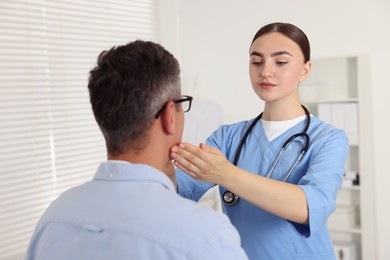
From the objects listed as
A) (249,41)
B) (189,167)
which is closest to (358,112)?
(249,41)

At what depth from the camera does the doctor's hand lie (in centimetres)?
109

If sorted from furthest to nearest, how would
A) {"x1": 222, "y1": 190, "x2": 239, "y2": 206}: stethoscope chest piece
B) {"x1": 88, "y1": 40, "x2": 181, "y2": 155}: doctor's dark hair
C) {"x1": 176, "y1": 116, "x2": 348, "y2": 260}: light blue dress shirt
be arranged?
{"x1": 222, "y1": 190, "x2": 239, "y2": 206}: stethoscope chest piece → {"x1": 176, "y1": 116, "x2": 348, "y2": 260}: light blue dress shirt → {"x1": 88, "y1": 40, "x2": 181, "y2": 155}: doctor's dark hair

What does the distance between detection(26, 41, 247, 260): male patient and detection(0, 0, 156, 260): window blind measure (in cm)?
187

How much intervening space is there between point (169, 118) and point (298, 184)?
0.55m

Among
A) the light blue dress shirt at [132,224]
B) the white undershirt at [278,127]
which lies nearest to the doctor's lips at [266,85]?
the white undershirt at [278,127]

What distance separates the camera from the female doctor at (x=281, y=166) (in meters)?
1.17

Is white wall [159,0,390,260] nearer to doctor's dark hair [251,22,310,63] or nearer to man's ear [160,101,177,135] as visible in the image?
doctor's dark hair [251,22,310,63]

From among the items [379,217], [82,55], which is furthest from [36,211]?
[379,217]

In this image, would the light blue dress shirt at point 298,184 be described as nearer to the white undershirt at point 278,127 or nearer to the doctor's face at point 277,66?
the white undershirt at point 278,127

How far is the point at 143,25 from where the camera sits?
3.63 metres

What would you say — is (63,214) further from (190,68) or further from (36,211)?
(190,68)

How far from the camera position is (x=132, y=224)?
0.77m

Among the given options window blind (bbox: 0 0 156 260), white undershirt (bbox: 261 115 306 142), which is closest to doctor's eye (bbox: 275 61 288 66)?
white undershirt (bbox: 261 115 306 142)

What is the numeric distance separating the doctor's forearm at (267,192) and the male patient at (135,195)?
0.76 feet
